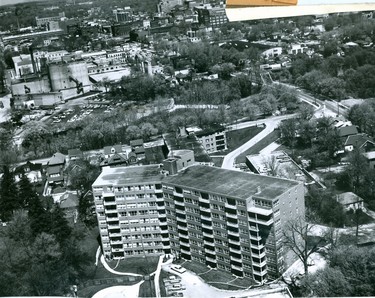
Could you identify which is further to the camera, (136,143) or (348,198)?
(136,143)

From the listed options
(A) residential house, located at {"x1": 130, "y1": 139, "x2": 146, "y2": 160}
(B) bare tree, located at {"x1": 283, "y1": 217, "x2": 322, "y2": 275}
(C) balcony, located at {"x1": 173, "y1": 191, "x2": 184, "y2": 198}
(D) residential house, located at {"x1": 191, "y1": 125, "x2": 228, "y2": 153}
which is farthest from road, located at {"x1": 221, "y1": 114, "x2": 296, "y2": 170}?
(B) bare tree, located at {"x1": 283, "y1": 217, "x2": 322, "y2": 275}

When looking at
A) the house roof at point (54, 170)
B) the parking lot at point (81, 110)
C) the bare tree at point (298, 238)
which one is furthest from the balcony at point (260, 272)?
the parking lot at point (81, 110)

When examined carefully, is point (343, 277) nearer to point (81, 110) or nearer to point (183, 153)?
point (183, 153)

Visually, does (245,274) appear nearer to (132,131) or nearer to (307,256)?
(307,256)

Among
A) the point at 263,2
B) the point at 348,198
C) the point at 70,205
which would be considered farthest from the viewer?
the point at 70,205

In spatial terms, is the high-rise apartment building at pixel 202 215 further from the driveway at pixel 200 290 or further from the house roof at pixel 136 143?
the house roof at pixel 136 143

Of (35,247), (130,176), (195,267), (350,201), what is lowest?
(195,267)

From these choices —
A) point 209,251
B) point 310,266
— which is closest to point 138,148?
point 209,251
